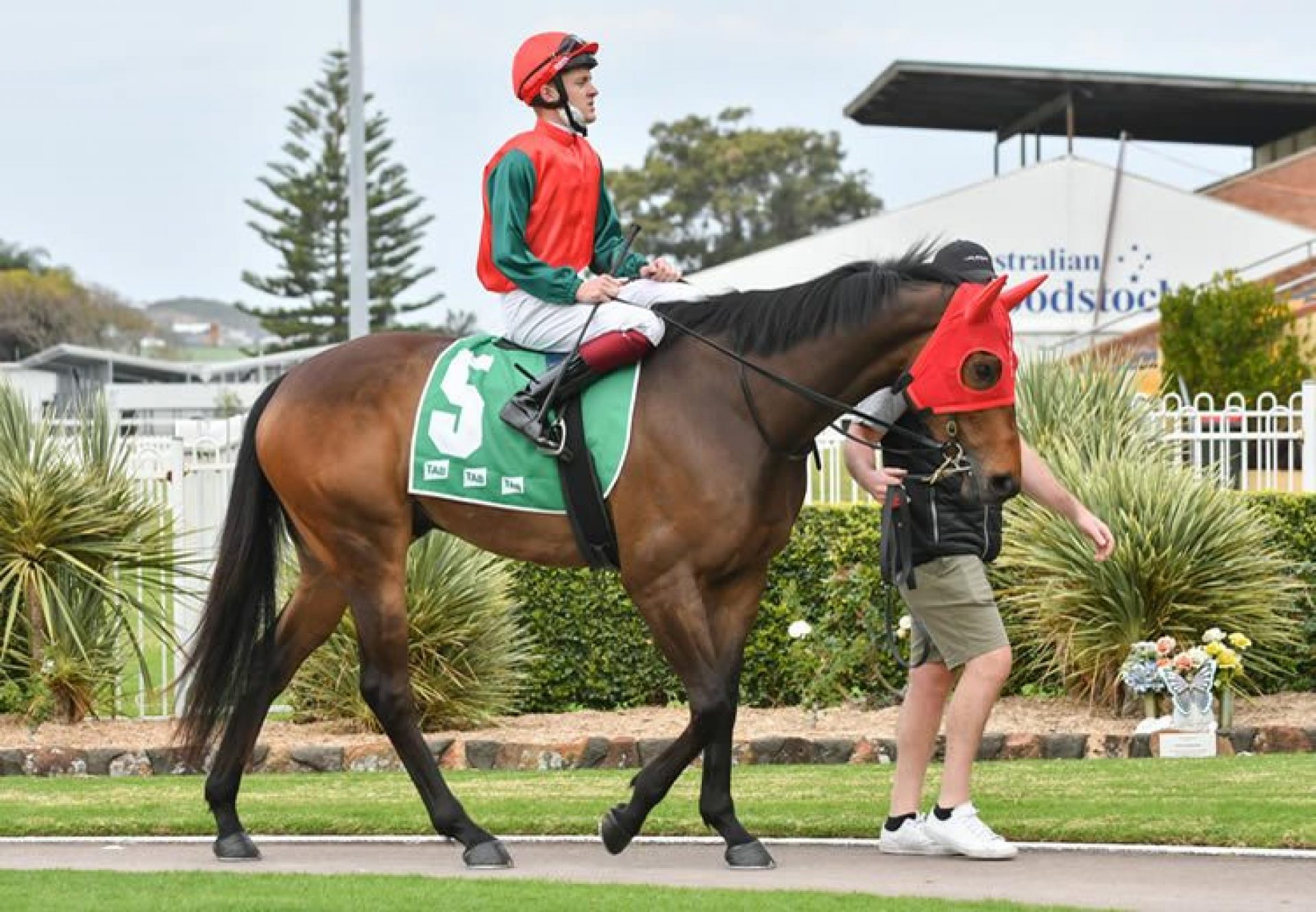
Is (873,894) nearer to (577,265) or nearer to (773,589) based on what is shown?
(577,265)

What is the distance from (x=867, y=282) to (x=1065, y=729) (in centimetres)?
496

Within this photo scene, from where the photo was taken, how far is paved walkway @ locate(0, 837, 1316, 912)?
668 cm

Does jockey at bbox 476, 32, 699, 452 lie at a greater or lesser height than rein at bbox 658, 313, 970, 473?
greater

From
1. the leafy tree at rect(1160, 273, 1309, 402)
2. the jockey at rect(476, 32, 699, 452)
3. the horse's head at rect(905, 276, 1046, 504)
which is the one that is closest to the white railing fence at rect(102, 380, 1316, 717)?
the jockey at rect(476, 32, 699, 452)

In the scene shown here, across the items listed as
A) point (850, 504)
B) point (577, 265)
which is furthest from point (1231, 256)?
point (577, 265)

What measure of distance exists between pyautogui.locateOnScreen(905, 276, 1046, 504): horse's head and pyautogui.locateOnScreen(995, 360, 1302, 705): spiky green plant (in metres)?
4.82

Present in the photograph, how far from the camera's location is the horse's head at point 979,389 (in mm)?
6895

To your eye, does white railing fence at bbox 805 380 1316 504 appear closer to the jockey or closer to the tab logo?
the jockey

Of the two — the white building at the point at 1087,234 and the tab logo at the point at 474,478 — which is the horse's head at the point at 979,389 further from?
the white building at the point at 1087,234

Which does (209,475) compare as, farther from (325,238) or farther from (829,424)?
(325,238)

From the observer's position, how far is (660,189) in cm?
8025

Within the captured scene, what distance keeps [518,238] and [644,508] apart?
107cm

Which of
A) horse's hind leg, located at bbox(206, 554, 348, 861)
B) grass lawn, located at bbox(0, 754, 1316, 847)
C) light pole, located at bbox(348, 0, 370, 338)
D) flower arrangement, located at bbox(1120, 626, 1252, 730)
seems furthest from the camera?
light pole, located at bbox(348, 0, 370, 338)

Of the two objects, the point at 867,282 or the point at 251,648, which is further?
the point at 251,648
